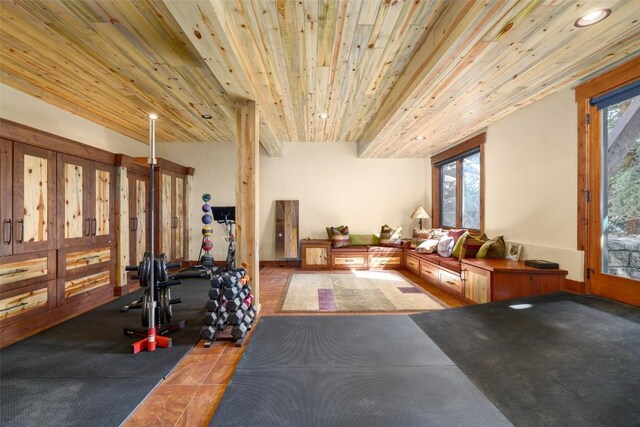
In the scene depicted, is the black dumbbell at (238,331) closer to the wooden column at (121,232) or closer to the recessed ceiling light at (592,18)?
the wooden column at (121,232)

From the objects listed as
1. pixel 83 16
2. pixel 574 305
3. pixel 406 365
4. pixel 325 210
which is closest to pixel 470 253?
pixel 574 305

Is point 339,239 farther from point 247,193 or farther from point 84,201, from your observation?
point 84,201

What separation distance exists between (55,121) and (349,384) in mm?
5229

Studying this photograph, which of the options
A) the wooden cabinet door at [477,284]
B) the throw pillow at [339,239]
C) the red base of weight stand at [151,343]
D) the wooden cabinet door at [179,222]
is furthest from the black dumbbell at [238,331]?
the wooden cabinet door at [179,222]

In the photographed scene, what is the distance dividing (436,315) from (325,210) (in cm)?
374

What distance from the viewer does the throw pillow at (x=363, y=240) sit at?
6012 millimetres

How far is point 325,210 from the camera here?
246 inches

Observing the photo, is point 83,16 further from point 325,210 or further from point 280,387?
point 325,210

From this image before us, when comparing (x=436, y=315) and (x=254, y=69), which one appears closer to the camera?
(x=254, y=69)

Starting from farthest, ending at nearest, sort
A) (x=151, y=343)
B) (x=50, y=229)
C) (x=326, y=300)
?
1. (x=326, y=300)
2. (x=50, y=229)
3. (x=151, y=343)

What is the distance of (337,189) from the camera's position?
626 centimetres

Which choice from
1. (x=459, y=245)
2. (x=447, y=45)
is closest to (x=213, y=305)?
(x=447, y=45)

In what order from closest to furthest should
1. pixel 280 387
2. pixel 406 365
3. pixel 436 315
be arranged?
pixel 280 387
pixel 406 365
pixel 436 315

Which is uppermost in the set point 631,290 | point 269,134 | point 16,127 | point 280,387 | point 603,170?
point 269,134
